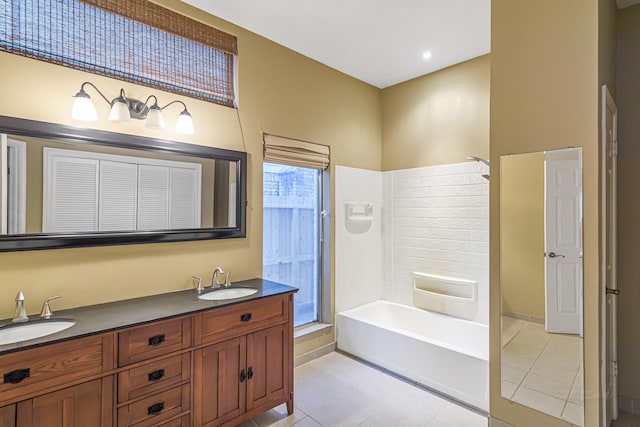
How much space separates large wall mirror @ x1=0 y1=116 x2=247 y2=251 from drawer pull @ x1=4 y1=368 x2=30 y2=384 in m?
0.67

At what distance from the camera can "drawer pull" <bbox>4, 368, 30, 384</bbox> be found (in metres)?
1.34

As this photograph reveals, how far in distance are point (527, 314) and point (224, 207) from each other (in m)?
2.21

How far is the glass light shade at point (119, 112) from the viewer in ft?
6.50

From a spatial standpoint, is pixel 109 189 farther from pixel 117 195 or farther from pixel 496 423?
pixel 496 423

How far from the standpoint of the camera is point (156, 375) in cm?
175

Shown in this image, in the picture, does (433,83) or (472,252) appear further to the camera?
(433,83)

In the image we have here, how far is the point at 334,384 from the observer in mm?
2793

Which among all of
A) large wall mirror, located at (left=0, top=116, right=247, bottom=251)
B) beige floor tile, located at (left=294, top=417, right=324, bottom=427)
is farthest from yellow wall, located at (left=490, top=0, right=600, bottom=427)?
large wall mirror, located at (left=0, top=116, right=247, bottom=251)

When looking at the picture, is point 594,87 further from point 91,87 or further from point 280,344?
point 91,87

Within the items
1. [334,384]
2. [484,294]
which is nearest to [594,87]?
[484,294]
